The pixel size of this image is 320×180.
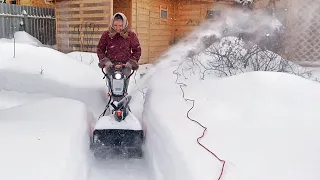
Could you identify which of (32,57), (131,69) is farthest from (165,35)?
(131,69)

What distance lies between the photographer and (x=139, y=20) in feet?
34.4

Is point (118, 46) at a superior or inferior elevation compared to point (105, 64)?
superior

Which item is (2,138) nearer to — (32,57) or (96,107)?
(96,107)

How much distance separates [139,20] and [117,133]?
7.13 metres

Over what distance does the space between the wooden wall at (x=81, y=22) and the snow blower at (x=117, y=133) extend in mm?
6291

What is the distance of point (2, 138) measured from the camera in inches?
132

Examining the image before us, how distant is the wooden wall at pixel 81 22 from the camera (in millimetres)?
10305

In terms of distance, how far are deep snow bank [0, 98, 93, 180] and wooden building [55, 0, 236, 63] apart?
19.7 ft

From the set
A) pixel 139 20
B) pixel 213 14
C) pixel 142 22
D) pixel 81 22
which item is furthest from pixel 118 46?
pixel 213 14

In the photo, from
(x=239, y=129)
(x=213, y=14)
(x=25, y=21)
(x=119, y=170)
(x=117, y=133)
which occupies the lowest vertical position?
(x=119, y=170)

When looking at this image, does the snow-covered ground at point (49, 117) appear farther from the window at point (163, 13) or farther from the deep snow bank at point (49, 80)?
the window at point (163, 13)

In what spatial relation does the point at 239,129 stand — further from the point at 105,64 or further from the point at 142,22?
the point at 142,22

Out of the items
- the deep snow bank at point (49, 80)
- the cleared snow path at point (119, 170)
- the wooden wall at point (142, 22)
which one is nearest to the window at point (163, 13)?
the wooden wall at point (142, 22)

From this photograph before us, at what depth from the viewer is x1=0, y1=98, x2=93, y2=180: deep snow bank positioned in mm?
2848
